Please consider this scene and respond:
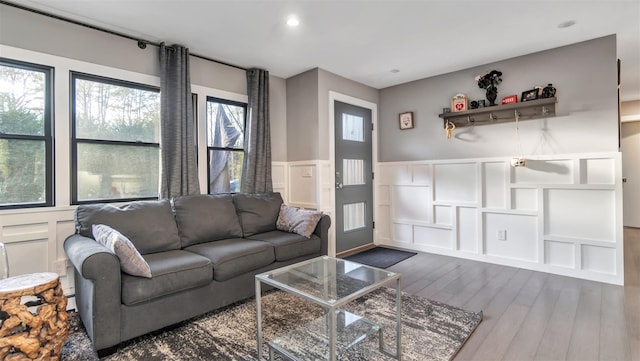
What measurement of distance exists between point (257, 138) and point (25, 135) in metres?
2.05

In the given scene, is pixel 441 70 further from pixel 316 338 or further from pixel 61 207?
pixel 61 207

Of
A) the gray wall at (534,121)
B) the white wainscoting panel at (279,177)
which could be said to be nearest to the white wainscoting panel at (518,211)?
the gray wall at (534,121)

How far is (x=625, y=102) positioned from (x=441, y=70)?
423 centimetres

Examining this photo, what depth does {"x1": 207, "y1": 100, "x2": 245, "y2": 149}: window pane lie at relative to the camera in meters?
3.55

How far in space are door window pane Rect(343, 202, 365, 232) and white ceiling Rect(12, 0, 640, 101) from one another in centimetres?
190

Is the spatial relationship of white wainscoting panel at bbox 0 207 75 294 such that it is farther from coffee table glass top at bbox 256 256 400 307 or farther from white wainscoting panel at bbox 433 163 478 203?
white wainscoting panel at bbox 433 163 478 203

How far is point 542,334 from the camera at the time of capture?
2074 mm

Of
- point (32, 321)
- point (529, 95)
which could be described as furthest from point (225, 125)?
point (529, 95)

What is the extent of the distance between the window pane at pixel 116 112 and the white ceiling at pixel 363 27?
1.73 feet

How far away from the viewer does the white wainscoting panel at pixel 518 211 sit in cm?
307

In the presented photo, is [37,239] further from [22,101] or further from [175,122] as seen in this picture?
[175,122]

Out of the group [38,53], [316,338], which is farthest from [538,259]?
[38,53]

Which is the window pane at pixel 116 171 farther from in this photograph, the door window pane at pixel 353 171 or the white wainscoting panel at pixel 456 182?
the white wainscoting panel at pixel 456 182

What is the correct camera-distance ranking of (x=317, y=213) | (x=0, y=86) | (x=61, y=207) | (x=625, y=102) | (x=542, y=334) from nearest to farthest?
(x=542, y=334) < (x=0, y=86) < (x=61, y=207) < (x=317, y=213) < (x=625, y=102)
